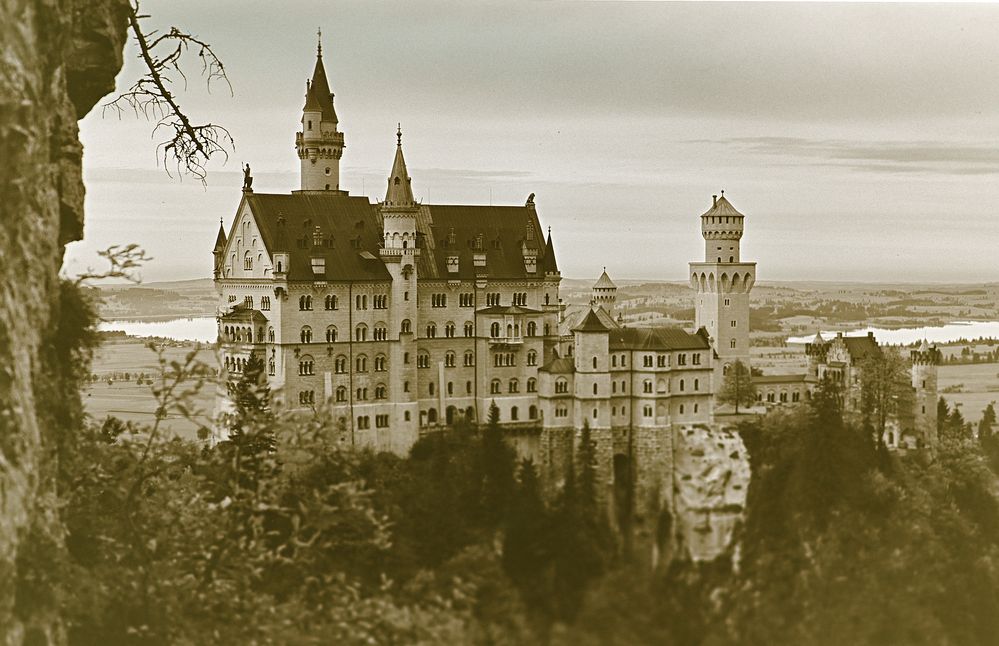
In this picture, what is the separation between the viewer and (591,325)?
106 feet

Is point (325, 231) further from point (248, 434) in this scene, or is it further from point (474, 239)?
point (248, 434)

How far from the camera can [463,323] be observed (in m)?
32.4

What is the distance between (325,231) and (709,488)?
458 inches

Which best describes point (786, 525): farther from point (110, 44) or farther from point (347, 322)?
point (110, 44)

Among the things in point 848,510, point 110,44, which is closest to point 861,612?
point 848,510

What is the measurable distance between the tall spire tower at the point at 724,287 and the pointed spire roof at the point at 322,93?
10.7m

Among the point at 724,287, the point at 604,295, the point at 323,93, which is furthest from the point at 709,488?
the point at 323,93

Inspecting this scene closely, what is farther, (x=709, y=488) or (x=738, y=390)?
(x=738, y=390)

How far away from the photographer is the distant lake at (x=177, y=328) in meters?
23.1

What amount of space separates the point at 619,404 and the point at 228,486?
51.5ft

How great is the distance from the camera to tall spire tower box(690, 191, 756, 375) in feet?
110

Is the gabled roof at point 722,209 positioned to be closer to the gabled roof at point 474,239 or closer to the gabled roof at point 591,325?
the gabled roof at point 591,325

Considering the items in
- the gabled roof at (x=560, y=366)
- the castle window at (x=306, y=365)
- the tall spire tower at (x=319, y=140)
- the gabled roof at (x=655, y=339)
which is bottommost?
the gabled roof at (x=560, y=366)

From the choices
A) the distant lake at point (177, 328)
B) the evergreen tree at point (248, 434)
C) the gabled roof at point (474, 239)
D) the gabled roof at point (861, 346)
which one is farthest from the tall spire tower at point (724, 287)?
the evergreen tree at point (248, 434)
